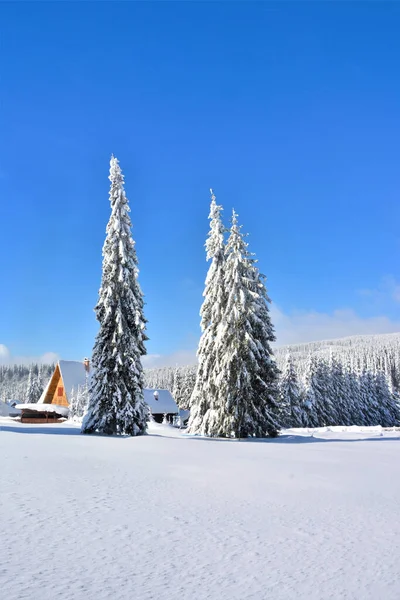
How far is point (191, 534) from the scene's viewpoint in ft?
16.4

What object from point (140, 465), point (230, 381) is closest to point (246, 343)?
point (230, 381)

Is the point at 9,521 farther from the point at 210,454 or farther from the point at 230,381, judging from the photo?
the point at 230,381

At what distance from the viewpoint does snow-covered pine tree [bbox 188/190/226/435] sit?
89.2 feet

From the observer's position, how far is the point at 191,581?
376cm

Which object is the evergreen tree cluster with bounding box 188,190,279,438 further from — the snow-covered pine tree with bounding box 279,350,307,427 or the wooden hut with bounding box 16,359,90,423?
the wooden hut with bounding box 16,359,90,423

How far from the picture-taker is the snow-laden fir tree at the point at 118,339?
21719 mm

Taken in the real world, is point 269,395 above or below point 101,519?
above

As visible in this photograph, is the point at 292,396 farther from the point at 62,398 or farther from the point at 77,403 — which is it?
the point at 62,398

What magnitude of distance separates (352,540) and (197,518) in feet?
6.29

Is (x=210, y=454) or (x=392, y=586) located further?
(x=210, y=454)

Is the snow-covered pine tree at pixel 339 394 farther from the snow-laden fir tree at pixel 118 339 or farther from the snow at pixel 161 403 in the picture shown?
the snow-laden fir tree at pixel 118 339

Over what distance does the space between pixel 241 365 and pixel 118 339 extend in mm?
7203

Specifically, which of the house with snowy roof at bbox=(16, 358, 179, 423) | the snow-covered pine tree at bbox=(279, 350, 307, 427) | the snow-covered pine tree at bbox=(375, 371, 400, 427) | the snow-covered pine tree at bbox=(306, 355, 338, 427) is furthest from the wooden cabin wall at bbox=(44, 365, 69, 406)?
the snow-covered pine tree at bbox=(375, 371, 400, 427)

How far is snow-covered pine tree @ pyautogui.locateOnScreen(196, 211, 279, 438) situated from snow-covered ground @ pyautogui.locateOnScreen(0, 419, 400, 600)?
14.8m
